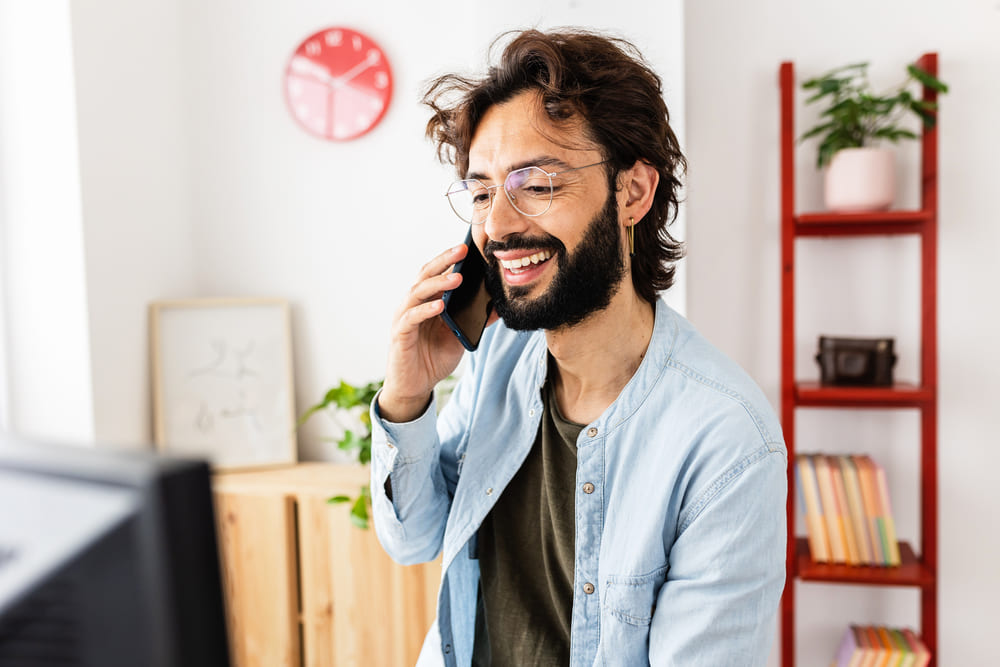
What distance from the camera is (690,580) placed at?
999mm

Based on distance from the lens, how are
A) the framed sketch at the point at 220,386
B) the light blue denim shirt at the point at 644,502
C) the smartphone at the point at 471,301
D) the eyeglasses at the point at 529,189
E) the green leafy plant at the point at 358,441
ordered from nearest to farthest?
the light blue denim shirt at the point at 644,502 < the eyeglasses at the point at 529,189 < the smartphone at the point at 471,301 < the green leafy plant at the point at 358,441 < the framed sketch at the point at 220,386

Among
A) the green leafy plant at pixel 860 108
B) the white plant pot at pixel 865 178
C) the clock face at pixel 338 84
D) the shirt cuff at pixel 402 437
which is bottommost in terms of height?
the shirt cuff at pixel 402 437

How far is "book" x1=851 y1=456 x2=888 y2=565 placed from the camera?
1973mm

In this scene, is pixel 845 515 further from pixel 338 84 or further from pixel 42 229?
pixel 42 229

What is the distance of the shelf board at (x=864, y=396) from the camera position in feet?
6.40

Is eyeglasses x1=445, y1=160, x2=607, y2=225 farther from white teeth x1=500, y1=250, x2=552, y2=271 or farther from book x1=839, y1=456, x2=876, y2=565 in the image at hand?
book x1=839, y1=456, x2=876, y2=565

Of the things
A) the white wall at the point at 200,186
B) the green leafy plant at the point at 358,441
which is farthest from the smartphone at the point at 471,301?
Result: the white wall at the point at 200,186

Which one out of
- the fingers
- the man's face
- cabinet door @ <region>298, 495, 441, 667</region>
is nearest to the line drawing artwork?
cabinet door @ <region>298, 495, 441, 667</region>

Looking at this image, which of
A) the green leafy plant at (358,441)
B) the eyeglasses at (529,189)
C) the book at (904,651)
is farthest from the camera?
→ the book at (904,651)

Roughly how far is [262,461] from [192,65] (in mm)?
1369

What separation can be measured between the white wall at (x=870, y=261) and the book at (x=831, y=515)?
0.23m

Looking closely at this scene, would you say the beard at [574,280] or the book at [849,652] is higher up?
the beard at [574,280]

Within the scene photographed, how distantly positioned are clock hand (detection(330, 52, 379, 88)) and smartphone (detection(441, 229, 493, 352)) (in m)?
1.23

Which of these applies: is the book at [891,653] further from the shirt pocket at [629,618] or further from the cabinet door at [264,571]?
the cabinet door at [264,571]
